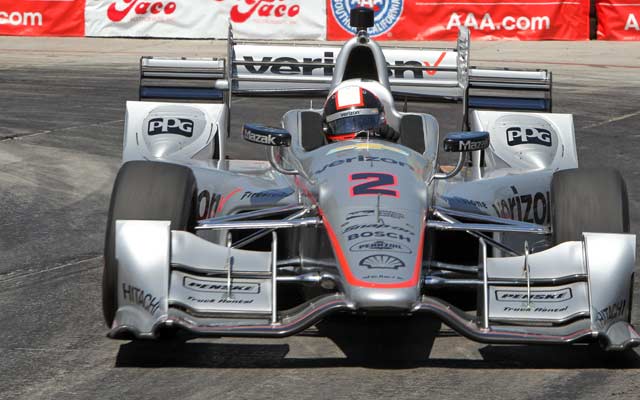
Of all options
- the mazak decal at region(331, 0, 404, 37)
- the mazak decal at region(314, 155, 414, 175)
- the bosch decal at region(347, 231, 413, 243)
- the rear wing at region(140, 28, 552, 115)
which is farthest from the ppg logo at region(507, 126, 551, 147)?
the mazak decal at region(331, 0, 404, 37)

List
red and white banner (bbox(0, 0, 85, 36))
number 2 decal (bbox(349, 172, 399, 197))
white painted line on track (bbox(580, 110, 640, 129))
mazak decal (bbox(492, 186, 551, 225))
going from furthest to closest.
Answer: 1. red and white banner (bbox(0, 0, 85, 36))
2. white painted line on track (bbox(580, 110, 640, 129))
3. mazak decal (bbox(492, 186, 551, 225))
4. number 2 decal (bbox(349, 172, 399, 197))

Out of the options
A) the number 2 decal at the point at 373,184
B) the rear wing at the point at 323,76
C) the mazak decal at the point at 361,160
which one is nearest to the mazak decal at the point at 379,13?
the rear wing at the point at 323,76

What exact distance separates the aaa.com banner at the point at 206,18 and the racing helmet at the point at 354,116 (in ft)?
50.9

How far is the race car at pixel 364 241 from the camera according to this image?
666 centimetres

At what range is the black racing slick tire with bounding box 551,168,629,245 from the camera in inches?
287

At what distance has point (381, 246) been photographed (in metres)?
6.79

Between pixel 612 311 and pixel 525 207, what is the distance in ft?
6.45

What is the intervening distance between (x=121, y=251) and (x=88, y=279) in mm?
1974

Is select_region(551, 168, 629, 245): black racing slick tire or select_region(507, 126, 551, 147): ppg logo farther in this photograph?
select_region(507, 126, 551, 147): ppg logo

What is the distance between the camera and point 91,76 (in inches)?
797

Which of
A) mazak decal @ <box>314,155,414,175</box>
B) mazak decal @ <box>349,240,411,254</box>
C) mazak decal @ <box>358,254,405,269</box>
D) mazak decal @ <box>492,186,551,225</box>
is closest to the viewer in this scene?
mazak decal @ <box>358,254,405,269</box>

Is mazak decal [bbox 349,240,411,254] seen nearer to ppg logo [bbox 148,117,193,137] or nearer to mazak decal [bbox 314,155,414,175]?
mazak decal [bbox 314,155,414,175]

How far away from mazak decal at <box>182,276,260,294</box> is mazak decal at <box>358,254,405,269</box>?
621 mm

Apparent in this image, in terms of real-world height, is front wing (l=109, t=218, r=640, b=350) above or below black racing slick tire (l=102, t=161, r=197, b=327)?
below
